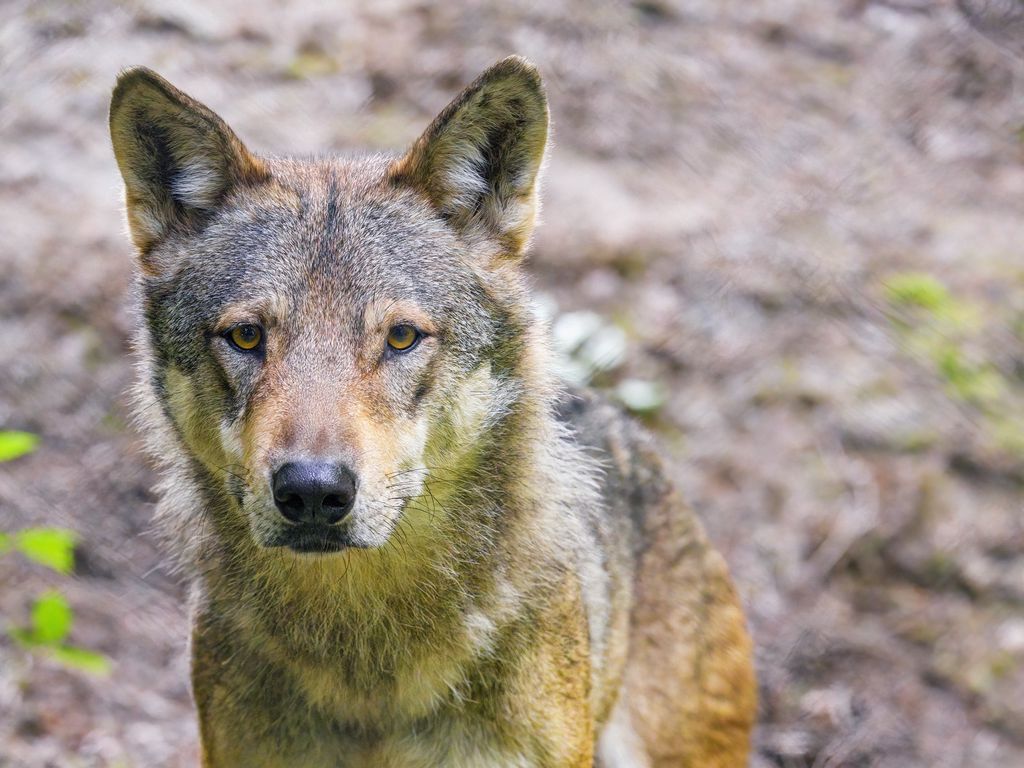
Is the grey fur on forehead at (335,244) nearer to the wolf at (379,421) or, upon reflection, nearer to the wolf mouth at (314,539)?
the wolf at (379,421)

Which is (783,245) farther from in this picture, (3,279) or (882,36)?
(3,279)

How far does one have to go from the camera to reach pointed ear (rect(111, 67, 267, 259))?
4043 millimetres

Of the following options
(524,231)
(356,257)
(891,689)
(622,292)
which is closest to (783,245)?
(622,292)

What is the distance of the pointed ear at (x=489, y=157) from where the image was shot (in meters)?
4.09

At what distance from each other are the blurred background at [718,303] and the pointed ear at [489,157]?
6.26 feet

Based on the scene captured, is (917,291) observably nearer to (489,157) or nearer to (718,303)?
(718,303)

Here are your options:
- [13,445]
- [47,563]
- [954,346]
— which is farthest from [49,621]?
Result: [954,346]

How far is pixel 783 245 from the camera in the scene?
8.38 m

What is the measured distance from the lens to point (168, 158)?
4.25 m

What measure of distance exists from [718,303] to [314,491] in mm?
5163

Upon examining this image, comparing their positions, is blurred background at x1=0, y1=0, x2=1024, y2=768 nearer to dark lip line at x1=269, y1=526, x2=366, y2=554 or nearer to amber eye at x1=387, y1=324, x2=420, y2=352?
dark lip line at x1=269, y1=526, x2=366, y2=554

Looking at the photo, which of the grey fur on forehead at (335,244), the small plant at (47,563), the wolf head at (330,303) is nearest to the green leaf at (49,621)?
the small plant at (47,563)

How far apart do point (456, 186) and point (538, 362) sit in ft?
2.38

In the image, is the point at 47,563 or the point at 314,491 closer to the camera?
the point at 314,491
